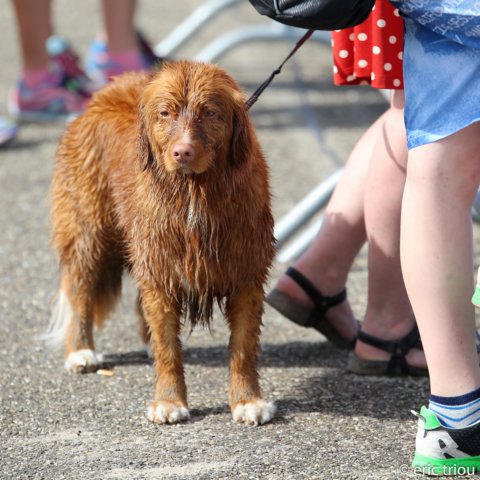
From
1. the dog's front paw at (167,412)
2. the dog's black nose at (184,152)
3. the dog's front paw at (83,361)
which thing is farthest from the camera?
the dog's front paw at (83,361)

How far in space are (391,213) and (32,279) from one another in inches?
82.0

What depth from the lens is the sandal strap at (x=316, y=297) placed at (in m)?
3.89

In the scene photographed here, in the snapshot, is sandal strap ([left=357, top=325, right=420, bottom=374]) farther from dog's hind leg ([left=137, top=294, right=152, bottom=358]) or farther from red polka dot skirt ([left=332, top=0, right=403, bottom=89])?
red polka dot skirt ([left=332, top=0, right=403, bottom=89])

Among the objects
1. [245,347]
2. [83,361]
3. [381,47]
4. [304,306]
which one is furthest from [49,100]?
[381,47]

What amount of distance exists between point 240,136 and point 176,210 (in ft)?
0.94

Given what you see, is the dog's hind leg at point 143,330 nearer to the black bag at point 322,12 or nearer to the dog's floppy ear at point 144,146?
the dog's floppy ear at point 144,146

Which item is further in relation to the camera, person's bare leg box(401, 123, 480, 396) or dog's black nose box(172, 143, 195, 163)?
dog's black nose box(172, 143, 195, 163)

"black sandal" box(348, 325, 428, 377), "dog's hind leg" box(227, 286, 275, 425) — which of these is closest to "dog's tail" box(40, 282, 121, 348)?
"dog's hind leg" box(227, 286, 275, 425)

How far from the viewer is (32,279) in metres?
4.97

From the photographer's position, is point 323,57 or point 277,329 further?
point 323,57

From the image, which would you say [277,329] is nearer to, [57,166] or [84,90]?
[57,166]

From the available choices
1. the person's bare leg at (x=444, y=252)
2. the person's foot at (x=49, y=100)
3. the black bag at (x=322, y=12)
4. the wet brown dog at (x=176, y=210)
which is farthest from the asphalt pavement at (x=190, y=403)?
the person's foot at (x=49, y=100)

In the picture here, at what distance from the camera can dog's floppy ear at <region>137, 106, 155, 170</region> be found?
321 cm

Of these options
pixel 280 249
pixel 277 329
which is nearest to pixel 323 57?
pixel 280 249
